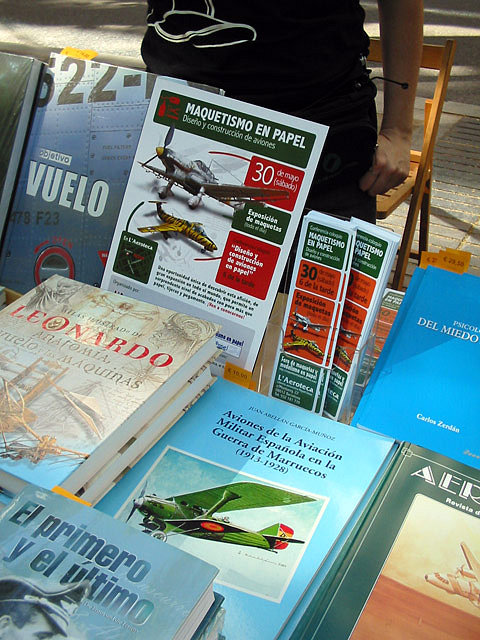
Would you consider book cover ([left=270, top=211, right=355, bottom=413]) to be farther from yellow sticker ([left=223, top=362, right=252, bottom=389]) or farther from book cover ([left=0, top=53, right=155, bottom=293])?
book cover ([left=0, top=53, right=155, bottom=293])

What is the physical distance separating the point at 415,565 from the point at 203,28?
91 centimetres

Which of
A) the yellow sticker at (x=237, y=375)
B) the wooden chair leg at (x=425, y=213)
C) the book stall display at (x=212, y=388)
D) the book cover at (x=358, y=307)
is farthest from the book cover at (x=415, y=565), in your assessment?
the wooden chair leg at (x=425, y=213)

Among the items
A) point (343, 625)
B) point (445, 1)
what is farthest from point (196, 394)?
point (445, 1)

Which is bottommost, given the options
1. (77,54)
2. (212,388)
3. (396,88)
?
(212,388)

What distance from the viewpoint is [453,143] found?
13.6 ft

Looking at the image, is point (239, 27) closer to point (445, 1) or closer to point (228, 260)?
point (228, 260)

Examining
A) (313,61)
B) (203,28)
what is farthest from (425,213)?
(203,28)

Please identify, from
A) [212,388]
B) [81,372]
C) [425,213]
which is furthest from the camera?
[425,213]

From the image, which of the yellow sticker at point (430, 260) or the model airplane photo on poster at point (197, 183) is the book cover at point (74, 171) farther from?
the yellow sticker at point (430, 260)

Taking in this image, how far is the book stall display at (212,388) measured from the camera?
650 mm

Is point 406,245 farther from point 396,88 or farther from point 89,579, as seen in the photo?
point 89,579

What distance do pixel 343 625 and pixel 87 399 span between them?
401mm

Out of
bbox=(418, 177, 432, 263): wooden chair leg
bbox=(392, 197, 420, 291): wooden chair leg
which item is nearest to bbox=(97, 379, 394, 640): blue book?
bbox=(392, 197, 420, 291): wooden chair leg

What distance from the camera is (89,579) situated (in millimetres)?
587
